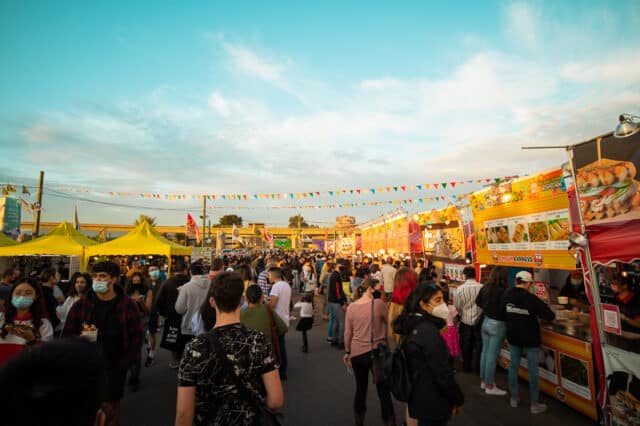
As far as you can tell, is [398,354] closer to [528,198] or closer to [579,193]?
[579,193]

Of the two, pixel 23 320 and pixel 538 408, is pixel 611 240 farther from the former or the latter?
pixel 23 320

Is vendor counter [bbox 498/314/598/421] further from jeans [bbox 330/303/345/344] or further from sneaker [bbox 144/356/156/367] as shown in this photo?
sneaker [bbox 144/356/156/367]

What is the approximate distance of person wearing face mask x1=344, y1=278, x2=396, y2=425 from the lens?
379 centimetres

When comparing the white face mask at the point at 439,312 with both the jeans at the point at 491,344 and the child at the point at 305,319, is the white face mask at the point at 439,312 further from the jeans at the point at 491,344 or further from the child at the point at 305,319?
the child at the point at 305,319

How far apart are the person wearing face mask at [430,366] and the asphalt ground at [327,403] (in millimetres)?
1808

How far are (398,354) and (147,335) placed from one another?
610cm

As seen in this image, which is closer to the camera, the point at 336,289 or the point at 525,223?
the point at 525,223

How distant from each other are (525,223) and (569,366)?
88.2 inches

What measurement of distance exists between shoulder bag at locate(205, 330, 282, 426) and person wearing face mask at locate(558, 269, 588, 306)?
731 cm

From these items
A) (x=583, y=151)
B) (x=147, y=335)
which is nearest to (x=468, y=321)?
(x=583, y=151)

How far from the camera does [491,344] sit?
5.18 m

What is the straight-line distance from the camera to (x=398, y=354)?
3031 millimetres

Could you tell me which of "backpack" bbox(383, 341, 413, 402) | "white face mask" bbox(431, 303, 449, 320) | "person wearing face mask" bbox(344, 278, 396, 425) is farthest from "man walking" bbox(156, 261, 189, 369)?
"white face mask" bbox(431, 303, 449, 320)

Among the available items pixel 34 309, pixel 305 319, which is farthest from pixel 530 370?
pixel 34 309
